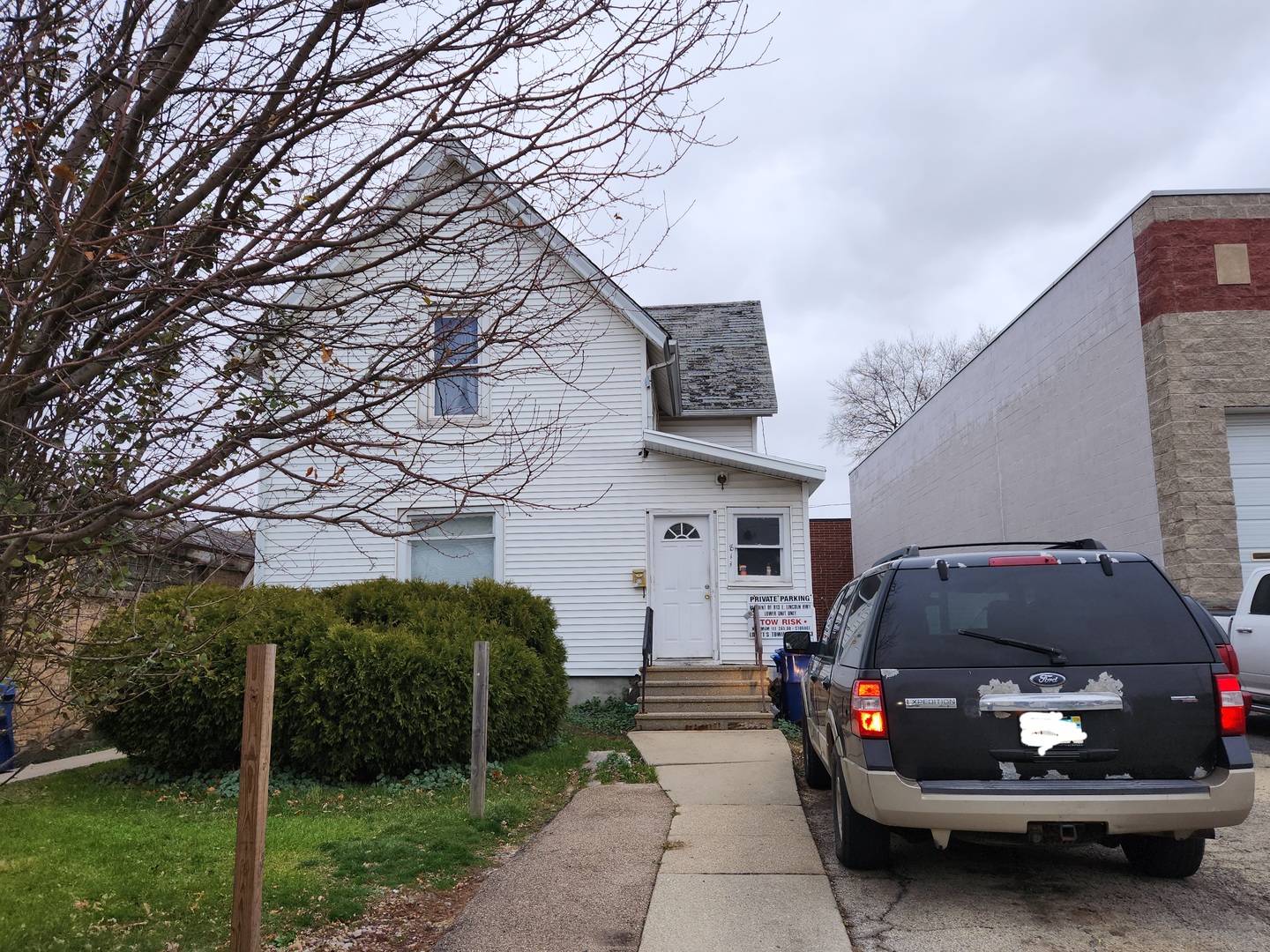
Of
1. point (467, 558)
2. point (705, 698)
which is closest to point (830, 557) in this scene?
point (467, 558)

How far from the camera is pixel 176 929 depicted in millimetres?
4555

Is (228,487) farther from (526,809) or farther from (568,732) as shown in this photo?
(568,732)

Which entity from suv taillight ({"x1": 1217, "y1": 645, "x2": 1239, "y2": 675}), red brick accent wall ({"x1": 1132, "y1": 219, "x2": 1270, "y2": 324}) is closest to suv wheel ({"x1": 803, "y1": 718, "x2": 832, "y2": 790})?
suv taillight ({"x1": 1217, "y1": 645, "x2": 1239, "y2": 675})

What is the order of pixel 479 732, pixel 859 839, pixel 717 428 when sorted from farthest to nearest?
pixel 717 428 < pixel 479 732 < pixel 859 839

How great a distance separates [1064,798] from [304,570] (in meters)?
12.3

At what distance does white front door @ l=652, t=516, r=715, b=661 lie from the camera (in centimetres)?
1420

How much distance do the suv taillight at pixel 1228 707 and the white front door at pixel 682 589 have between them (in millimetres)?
9895

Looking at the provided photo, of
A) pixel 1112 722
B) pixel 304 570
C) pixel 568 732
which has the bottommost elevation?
pixel 568 732

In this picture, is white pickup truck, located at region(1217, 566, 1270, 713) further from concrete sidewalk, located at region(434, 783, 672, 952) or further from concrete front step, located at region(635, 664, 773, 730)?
concrete sidewalk, located at region(434, 783, 672, 952)

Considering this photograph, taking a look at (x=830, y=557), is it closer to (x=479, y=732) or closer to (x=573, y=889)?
A: (x=479, y=732)

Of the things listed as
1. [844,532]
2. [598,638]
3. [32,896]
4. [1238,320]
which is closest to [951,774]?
[32,896]

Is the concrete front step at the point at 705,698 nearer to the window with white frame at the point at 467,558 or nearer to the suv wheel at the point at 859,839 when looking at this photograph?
the window with white frame at the point at 467,558

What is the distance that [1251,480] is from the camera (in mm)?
12383

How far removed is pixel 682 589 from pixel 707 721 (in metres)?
2.85
